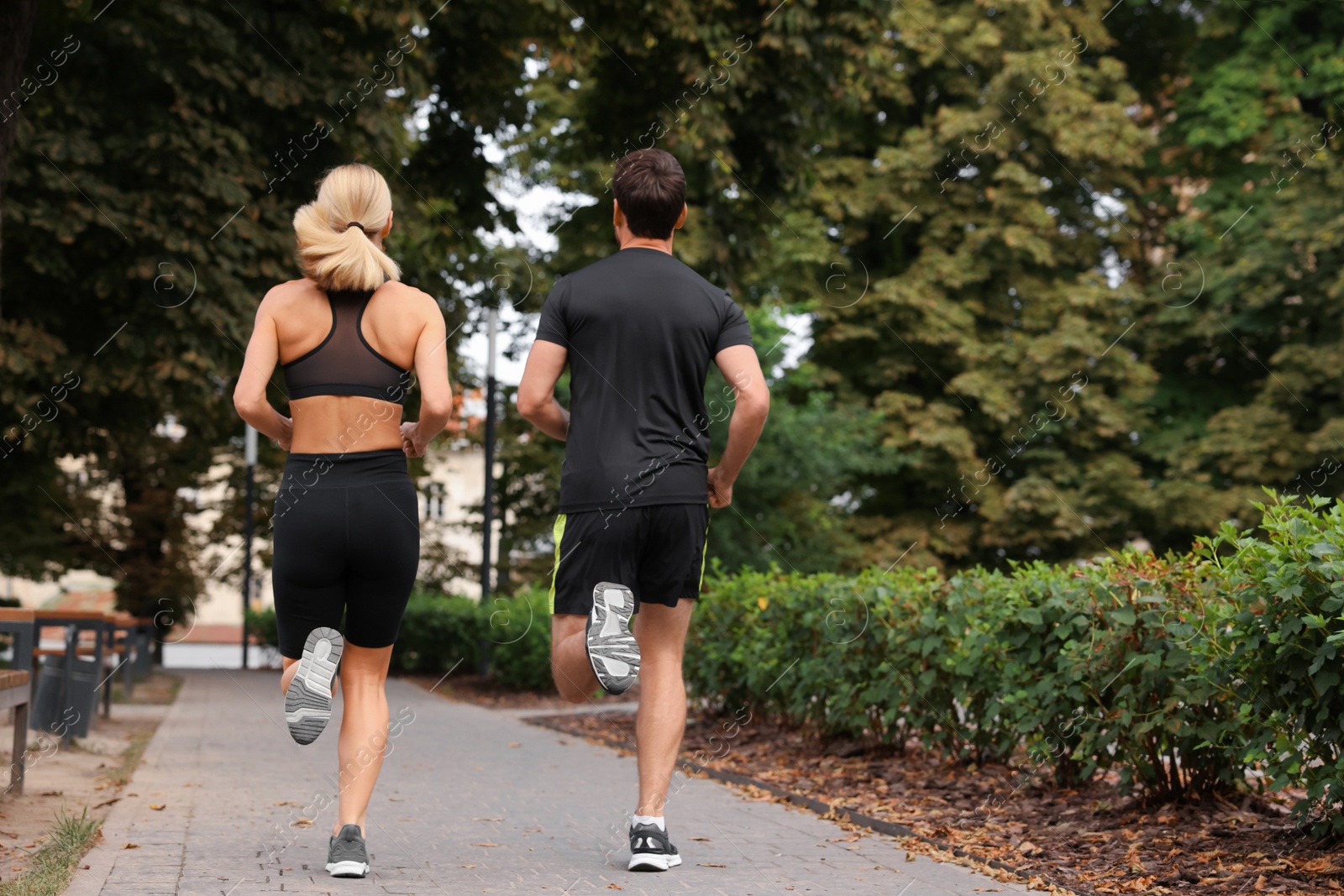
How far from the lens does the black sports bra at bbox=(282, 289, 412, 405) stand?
4.42 metres

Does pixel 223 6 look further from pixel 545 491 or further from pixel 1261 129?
pixel 1261 129

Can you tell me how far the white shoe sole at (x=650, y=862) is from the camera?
4.48 metres

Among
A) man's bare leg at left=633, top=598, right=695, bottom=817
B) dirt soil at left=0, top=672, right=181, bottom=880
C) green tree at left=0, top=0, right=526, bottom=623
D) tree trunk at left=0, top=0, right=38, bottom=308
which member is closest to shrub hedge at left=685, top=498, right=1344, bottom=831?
man's bare leg at left=633, top=598, right=695, bottom=817

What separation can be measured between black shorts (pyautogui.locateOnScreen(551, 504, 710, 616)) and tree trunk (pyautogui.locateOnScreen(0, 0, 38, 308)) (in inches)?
206

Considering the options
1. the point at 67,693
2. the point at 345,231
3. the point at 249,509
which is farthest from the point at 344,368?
the point at 249,509

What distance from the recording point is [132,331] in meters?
12.4

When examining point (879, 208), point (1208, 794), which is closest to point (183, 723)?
point (1208, 794)

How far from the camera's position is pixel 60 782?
726 cm

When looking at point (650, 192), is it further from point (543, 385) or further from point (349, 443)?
point (349, 443)

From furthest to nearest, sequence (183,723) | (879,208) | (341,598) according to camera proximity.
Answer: (879,208) < (183,723) < (341,598)

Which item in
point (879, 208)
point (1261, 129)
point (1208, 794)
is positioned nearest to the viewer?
point (1208, 794)

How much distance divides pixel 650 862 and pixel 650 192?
2.23 metres

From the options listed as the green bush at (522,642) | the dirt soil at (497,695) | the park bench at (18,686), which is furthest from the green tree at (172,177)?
the park bench at (18,686)

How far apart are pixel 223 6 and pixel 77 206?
85.7 inches
